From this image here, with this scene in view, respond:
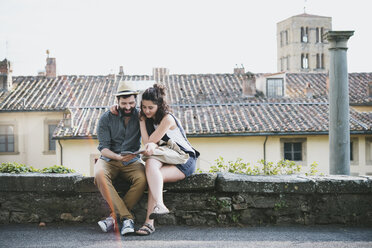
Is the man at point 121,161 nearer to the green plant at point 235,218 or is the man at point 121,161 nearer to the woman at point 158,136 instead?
the woman at point 158,136

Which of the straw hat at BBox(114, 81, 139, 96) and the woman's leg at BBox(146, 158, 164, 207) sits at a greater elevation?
the straw hat at BBox(114, 81, 139, 96)

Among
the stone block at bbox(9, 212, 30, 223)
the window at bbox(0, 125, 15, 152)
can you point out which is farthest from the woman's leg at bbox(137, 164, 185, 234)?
the window at bbox(0, 125, 15, 152)

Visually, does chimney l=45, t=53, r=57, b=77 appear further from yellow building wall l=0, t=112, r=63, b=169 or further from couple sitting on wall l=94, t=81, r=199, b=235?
couple sitting on wall l=94, t=81, r=199, b=235

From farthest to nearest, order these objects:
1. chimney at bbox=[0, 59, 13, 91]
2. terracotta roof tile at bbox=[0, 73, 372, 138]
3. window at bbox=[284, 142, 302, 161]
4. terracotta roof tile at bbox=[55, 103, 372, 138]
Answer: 1. chimney at bbox=[0, 59, 13, 91]
2. window at bbox=[284, 142, 302, 161]
3. terracotta roof tile at bbox=[0, 73, 372, 138]
4. terracotta roof tile at bbox=[55, 103, 372, 138]

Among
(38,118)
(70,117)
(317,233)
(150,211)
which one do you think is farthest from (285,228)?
(38,118)

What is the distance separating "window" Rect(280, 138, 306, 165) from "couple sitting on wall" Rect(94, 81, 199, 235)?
43.5 ft

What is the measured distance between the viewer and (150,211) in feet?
13.9

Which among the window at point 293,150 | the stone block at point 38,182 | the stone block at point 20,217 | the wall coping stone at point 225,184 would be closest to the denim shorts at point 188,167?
the wall coping stone at point 225,184

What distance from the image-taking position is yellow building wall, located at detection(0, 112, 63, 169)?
21.5 m

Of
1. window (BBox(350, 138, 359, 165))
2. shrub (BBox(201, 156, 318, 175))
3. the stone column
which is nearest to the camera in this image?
shrub (BBox(201, 156, 318, 175))

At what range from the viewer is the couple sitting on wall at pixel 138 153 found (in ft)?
14.0

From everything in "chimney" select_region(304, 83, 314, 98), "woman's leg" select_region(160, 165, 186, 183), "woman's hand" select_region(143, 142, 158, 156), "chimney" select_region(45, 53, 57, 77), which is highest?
"chimney" select_region(45, 53, 57, 77)

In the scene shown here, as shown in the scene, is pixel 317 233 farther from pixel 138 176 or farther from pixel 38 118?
pixel 38 118

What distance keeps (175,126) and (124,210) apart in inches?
41.1
